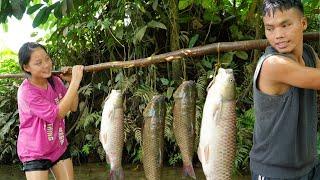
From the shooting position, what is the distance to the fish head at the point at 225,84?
10.4ft

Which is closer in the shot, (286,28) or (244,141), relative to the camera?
(286,28)

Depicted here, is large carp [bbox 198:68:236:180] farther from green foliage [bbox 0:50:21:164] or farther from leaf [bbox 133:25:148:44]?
green foliage [bbox 0:50:21:164]

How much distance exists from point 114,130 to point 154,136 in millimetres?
424

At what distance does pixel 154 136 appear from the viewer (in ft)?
12.1

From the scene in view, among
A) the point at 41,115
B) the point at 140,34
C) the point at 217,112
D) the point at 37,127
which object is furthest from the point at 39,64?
the point at 140,34

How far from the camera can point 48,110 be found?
4168mm

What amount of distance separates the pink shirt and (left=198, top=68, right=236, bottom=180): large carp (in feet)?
5.09

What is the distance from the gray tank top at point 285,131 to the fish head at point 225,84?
335 millimetres

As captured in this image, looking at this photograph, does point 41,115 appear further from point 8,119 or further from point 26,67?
point 8,119

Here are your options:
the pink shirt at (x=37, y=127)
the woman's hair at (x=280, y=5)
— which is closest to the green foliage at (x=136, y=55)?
the pink shirt at (x=37, y=127)

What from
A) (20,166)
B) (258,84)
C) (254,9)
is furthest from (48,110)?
(20,166)

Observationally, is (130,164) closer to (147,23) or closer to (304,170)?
(147,23)

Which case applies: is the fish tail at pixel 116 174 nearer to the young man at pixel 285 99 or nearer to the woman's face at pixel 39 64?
the woman's face at pixel 39 64

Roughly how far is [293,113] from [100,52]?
5183 mm
